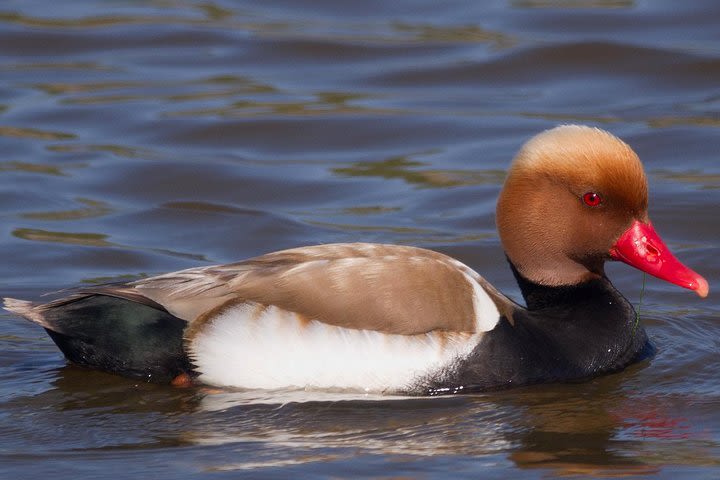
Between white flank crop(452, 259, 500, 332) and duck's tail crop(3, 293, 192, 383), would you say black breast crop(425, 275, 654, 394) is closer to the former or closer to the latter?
white flank crop(452, 259, 500, 332)

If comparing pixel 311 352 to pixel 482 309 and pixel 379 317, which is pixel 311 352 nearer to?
pixel 379 317

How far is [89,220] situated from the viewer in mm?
8672

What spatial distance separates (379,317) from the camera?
5547 millimetres

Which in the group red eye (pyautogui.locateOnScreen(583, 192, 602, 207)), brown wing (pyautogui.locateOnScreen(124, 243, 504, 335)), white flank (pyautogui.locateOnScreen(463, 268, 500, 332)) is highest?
red eye (pyautogui.locateOnScreen(583, 192, 602, 207))

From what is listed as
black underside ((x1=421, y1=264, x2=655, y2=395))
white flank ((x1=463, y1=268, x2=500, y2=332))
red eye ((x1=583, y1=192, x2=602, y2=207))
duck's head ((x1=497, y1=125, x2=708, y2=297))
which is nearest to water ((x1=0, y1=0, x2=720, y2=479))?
black underside ((x1=421, y1=264, x2=655, y2=395))

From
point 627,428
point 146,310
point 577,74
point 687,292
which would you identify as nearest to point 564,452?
point 627,428

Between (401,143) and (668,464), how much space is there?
5343 mm

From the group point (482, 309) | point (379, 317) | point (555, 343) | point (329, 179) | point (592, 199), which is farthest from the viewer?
point (329, 179)

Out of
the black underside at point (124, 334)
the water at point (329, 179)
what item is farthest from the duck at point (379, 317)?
the water at point (329, 179)

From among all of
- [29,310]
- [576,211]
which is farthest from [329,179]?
[29,310]

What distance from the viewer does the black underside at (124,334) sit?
221 inches

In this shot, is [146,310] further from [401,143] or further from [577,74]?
[577,74]

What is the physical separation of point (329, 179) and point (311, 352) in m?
4.03

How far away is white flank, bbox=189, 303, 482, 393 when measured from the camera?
5.54 m
